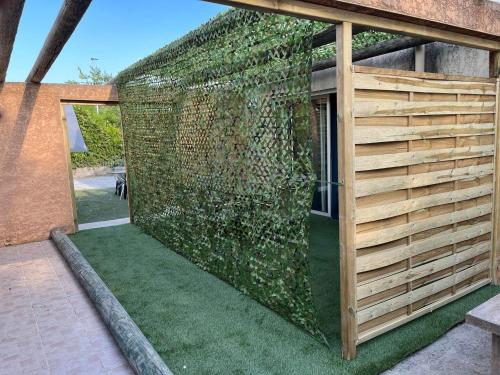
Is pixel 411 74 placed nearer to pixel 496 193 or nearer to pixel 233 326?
pixel 496 193

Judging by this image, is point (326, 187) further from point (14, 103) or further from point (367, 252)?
point (14, 103)

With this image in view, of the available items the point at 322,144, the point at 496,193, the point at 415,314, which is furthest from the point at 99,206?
the point at 496,193

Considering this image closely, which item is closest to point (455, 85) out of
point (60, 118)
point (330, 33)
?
point (330, 33)

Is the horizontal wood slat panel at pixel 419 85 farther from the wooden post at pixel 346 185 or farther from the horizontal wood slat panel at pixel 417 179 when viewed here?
the horizontal wood slat panel at pixel 417 179

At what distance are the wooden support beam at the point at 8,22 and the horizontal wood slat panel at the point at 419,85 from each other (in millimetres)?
2524

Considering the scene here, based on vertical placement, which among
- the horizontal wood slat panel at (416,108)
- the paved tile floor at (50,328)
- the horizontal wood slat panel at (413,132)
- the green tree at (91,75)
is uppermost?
the green tree at (91,75)

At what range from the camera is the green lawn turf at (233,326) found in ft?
9.18

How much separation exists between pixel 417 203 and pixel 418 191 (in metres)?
0.11

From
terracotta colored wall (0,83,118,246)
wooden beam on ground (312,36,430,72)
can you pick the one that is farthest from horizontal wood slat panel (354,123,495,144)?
terracotta colored wall (0,83,118,246)

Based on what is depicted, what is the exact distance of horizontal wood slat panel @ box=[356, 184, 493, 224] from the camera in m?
2.80

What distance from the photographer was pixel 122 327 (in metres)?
3.10

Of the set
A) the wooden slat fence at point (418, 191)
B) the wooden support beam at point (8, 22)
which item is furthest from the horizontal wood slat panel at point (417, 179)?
the wooden support beam at point (8, 22)

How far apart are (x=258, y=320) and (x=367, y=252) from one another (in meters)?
1.29

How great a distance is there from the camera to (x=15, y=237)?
663cm
